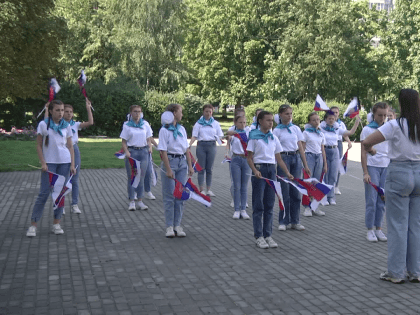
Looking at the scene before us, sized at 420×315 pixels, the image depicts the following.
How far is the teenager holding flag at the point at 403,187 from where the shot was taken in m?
5.67

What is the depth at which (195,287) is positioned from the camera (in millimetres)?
5676

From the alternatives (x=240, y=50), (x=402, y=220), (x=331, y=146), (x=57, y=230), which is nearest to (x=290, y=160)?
(x=331, y=146)

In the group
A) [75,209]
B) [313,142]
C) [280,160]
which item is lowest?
[75,209]

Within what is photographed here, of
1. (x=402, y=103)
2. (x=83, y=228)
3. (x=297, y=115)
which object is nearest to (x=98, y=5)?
(x=297, y=115)

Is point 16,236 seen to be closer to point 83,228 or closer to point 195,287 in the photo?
point 83,228

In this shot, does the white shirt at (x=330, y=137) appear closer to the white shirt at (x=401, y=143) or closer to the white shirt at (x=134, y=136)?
the white shirt at (x=134, y=136)

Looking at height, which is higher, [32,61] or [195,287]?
[32,61]

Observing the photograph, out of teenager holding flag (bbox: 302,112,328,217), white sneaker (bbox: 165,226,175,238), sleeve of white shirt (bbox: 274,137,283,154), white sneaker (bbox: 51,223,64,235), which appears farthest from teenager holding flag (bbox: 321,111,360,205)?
white sneaker (bbox: 51,223,64,235)

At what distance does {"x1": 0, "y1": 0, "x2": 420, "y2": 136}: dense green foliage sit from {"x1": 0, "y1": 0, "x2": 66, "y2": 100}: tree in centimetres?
728

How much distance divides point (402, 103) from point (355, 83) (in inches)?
1738

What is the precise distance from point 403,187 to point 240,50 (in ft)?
141

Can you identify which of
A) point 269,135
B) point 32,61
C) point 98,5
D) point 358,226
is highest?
point 98,5

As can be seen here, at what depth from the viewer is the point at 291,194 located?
8766 millimetres

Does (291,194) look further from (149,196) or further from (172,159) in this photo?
(149,196)
